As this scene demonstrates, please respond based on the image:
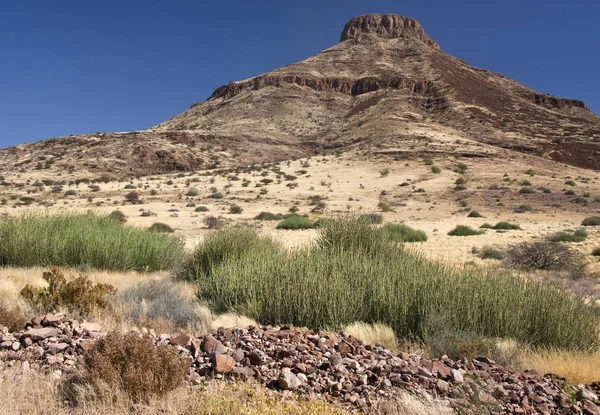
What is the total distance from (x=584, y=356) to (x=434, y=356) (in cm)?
203

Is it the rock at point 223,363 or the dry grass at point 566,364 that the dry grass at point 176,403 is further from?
the dry grass at point 566,364

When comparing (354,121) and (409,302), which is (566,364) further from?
(354,121)

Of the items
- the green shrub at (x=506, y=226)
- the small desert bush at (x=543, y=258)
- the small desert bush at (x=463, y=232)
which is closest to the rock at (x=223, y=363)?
the small desert bush at (x=543, y=258)

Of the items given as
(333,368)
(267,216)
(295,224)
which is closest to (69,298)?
(333,368)

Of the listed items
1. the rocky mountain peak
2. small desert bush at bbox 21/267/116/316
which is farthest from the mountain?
small desert bush at bbox 21/267/116/316

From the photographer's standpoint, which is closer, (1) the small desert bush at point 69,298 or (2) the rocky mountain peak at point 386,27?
(1) the small desert bush at point 69,298

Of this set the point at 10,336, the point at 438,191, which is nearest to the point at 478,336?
the point at 10,336

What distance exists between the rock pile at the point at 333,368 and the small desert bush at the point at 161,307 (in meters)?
1.06

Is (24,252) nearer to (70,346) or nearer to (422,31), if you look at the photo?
(70,346)

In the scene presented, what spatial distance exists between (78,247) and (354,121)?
70.6 m

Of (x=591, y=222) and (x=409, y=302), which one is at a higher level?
(x=409, y=302)

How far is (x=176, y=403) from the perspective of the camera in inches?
137

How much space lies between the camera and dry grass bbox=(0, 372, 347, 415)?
10.8 feet

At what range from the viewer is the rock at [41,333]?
4.58 metres
